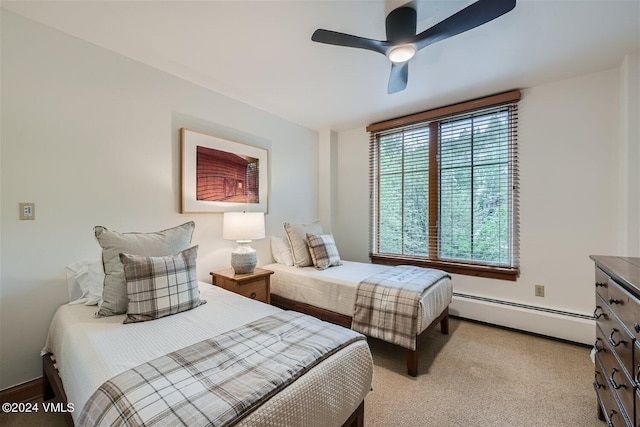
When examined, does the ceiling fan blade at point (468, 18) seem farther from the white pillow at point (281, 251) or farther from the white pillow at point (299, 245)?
the white pillow at point (281, 251)

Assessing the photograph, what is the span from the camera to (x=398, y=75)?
2.12 meters

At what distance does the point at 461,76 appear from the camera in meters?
2.52

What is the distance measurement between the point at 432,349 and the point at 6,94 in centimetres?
363

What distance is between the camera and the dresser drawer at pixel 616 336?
108 cm

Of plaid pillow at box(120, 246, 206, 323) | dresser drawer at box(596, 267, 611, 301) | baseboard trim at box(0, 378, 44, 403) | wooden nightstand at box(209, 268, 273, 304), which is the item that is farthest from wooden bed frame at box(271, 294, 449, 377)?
baseboard trim at box(0, 378, 44, 403)

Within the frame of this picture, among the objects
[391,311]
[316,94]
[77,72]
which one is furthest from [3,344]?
[316,94]

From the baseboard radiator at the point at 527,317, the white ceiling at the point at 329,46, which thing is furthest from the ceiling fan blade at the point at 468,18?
the baseboard radiator at the point at 527,317

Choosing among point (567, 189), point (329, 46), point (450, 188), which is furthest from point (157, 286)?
point (567, 189)

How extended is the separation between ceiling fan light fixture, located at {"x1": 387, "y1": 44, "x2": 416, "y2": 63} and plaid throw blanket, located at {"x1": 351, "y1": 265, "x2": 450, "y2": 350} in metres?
1.71

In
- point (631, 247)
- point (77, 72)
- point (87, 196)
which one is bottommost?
point (631, 247)

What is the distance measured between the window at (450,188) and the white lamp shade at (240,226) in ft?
6.24

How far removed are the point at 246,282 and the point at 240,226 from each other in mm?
523

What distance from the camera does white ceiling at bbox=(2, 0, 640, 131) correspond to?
5.53ft

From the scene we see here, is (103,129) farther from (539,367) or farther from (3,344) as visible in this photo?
(539,367)
